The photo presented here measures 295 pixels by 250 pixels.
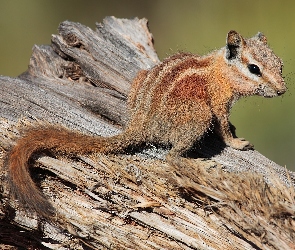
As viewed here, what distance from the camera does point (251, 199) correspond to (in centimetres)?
411

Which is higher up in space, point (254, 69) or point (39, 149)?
point (254, 69)

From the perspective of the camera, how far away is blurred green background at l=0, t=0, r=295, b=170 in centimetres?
799

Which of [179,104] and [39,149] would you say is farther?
[179,104]

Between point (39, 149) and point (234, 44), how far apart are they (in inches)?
82.0

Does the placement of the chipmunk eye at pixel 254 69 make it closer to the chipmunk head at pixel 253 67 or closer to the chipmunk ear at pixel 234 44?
the chipmunk head at pixel 253 67

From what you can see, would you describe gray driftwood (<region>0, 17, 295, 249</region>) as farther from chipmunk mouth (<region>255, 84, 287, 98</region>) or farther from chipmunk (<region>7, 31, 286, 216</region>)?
chipmunk mouth (<region>255, 84, 287, 98</region>)

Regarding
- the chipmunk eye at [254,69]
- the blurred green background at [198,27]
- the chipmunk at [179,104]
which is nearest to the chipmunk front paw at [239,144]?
the chipmunk at [179,104]

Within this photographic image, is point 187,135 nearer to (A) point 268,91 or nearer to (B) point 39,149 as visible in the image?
(A) point 268,91

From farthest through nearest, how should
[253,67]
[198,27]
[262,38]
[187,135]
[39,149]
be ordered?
[198,27] < [262,38] < [253,67] < [187,135] < [39,149]

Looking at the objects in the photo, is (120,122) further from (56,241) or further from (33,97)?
(56,241)

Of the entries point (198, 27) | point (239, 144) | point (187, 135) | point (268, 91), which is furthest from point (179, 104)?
point (198, 27)

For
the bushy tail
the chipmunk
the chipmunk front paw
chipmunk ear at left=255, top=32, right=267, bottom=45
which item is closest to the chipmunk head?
the chipmunk

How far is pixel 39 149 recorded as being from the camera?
460cm

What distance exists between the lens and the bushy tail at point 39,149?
4340 mm
